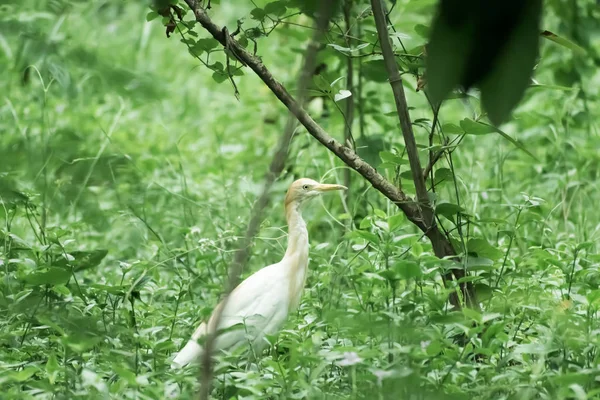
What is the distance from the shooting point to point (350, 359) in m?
1.79

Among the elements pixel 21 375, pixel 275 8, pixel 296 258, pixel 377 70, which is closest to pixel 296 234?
pixel 296 258

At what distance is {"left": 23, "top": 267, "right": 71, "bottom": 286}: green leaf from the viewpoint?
2141 millimetres

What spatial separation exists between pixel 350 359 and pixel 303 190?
3.51ft

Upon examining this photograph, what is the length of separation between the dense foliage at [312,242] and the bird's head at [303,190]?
0.13 m

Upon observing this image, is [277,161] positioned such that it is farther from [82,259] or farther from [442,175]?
[82,259]

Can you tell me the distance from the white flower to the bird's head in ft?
3.36

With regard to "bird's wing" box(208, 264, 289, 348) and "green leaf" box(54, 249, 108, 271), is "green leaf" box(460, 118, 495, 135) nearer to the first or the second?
"bird's wing" box(208, 264, 289, 348)

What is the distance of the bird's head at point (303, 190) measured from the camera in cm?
280

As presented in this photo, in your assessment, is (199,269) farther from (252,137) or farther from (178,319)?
(252,137)

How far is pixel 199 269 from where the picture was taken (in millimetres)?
3031

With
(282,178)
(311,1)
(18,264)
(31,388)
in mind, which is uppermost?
(311,1)

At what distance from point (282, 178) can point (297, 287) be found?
1.07m

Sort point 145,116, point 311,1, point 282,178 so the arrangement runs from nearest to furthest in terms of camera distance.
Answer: point 311,1
point 282,178
point 145,116

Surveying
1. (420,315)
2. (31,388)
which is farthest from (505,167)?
(31,388)
